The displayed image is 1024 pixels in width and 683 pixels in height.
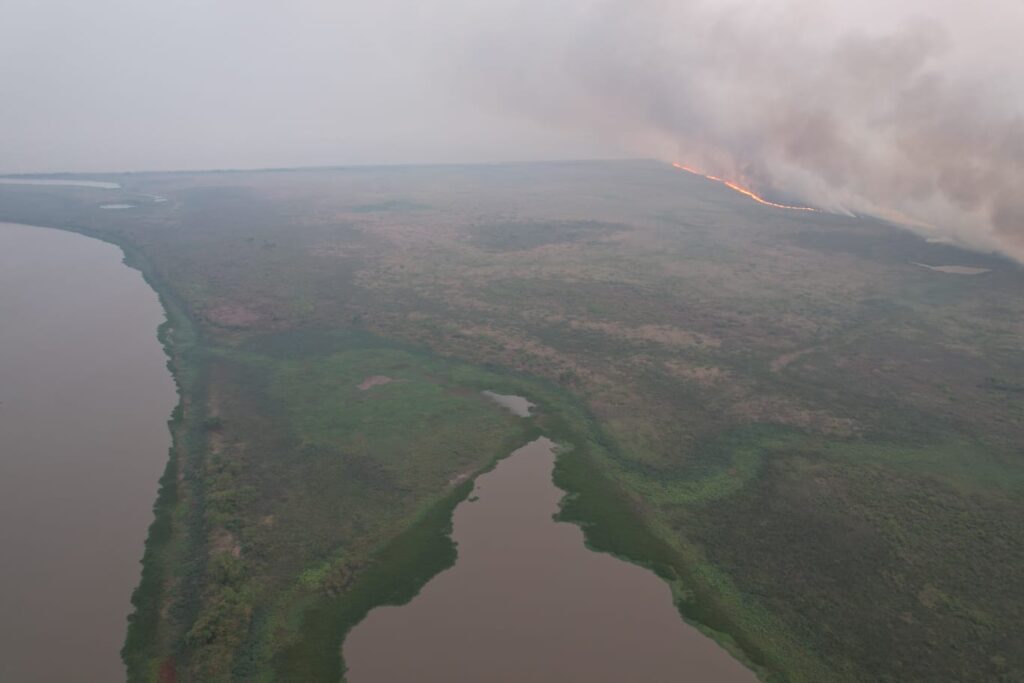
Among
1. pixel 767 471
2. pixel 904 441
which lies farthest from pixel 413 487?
pixel 904 441

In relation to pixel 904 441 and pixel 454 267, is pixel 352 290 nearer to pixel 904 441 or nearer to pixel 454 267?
pixel 454 267

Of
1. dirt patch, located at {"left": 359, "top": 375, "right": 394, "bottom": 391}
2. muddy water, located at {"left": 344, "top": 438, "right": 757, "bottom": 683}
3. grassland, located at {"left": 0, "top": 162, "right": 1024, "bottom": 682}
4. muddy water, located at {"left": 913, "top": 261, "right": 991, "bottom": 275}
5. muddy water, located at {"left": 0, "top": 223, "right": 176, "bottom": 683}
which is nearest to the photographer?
muddy water, located at {"left": 344, "top": 438, "right": 757, "bottom": 683}

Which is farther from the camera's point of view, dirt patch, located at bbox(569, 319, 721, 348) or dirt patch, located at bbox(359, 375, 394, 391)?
dirt patch, located at bbox(569, 319, 721, 348)

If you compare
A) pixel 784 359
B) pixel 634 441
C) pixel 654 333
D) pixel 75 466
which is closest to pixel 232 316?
pixel 75 466

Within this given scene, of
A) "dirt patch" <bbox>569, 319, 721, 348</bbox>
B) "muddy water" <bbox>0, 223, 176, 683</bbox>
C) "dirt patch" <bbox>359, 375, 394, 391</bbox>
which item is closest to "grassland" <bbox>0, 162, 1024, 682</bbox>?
"dirt patch" <bbox>569, 319, 721, 348</bbox>

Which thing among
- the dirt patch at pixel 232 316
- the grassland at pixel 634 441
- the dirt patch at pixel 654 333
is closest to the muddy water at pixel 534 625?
the grassland at pixel 634 441

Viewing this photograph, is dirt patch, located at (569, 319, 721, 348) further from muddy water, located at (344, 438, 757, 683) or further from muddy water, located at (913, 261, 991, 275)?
muddy water, located at (913, 261, 991, 275)

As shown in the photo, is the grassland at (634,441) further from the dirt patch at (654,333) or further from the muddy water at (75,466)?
the muddy water at (75,466)
